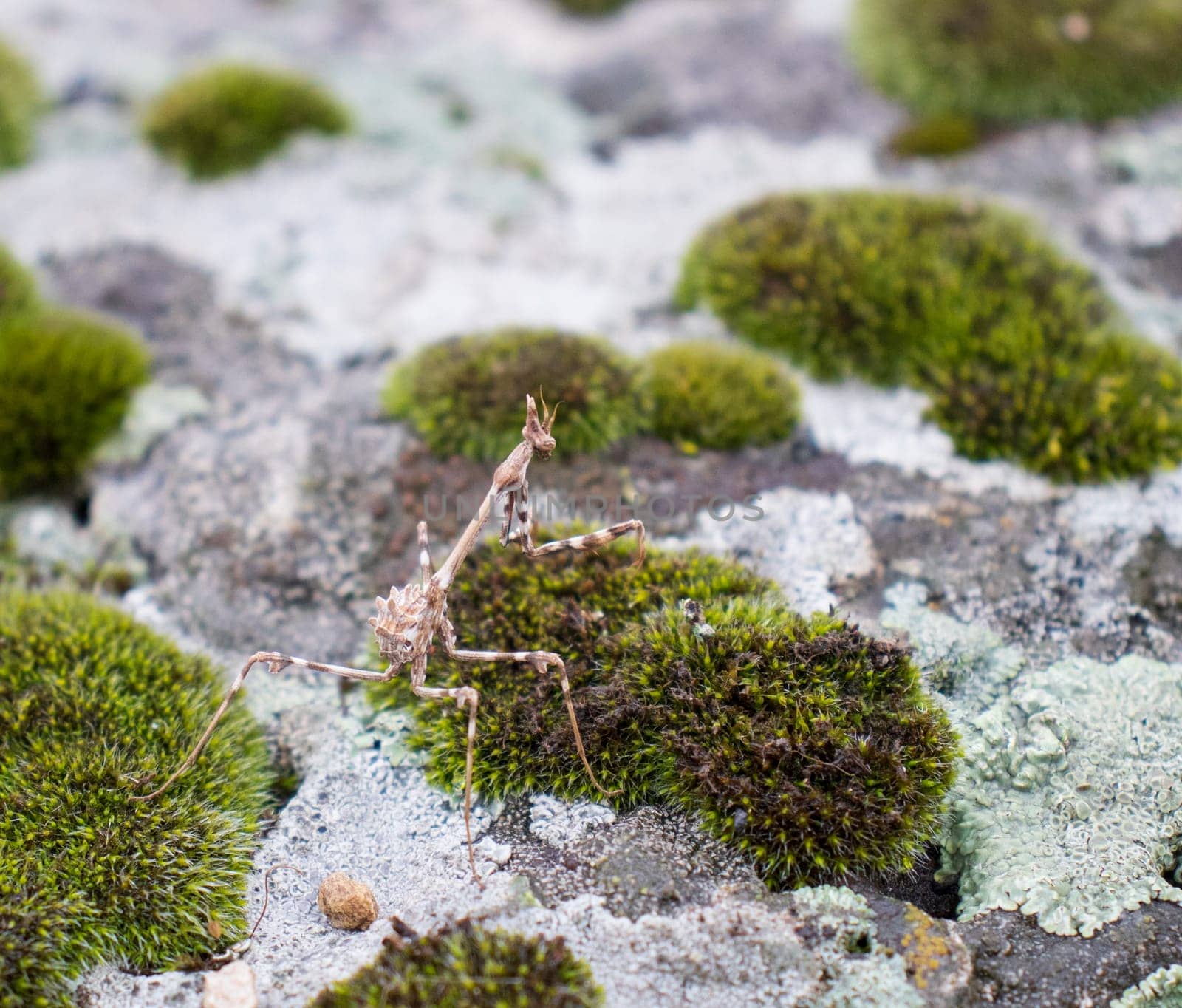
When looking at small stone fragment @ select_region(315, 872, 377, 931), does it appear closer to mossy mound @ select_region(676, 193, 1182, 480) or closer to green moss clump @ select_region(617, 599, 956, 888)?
green moss clump @ select_region(617, 599, 956, 888)

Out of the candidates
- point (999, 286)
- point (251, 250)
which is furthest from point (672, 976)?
point (251, 250)

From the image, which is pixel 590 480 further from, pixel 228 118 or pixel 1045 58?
pixel 1045 58

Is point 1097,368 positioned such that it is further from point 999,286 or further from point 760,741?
point 760,741

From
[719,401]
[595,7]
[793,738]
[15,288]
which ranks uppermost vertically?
[595,7]

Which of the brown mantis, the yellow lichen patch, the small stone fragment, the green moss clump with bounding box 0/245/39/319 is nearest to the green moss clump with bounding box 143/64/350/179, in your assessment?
the green moss clump with bounding box 0/245/39/319

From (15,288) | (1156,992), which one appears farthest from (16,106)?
(1156,992)

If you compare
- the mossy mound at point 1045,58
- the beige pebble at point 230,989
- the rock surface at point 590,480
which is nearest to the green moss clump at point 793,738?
the rock surface at point 590,480

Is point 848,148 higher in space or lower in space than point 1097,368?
higher
